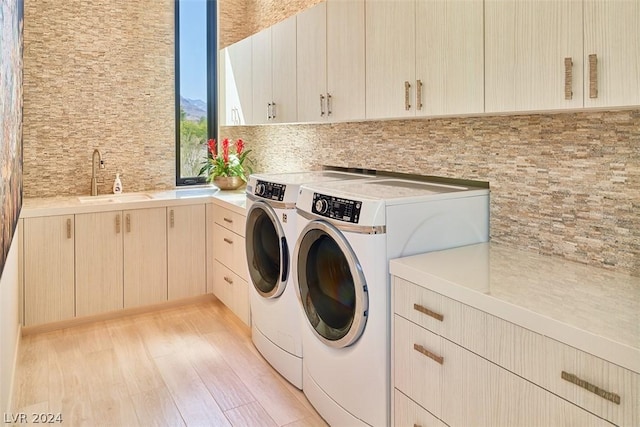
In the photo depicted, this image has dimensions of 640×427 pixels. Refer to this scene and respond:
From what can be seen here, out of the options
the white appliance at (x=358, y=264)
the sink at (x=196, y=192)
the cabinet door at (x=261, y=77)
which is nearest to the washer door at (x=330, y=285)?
the white appliance at (x=358, y=264)

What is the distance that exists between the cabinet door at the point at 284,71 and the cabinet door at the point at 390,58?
792mm

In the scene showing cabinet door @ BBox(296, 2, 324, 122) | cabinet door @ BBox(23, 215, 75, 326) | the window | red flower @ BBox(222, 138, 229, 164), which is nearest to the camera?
cabinet door @ BBox(296, 2, 324, 122)

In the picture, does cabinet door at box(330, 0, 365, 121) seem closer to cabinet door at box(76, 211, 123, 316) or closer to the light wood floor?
the light wood floor

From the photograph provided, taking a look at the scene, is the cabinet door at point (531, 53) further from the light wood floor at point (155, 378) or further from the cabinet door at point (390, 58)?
the light wood floor at point (155, 378)

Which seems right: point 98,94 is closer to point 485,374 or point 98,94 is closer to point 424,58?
point 424,58

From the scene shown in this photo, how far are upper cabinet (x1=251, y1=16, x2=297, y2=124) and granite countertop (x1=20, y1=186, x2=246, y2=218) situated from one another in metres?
0.66

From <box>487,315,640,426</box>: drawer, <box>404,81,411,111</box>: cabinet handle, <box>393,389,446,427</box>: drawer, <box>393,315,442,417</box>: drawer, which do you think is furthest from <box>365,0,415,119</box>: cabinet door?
<box>393,389,446,427</box>: drawer

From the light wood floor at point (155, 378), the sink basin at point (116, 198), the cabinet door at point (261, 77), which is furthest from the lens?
the sink basin at point (116, 198)

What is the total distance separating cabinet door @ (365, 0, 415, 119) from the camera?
2064 mm

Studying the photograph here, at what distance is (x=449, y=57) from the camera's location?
1859 millimetres

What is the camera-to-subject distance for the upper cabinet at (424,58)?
178 cm

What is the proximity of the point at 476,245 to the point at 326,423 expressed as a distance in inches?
42.4

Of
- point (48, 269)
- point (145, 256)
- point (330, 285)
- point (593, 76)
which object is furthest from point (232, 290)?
point (593, 76)

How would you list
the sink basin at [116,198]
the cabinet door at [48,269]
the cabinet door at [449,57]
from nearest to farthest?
the cabinet door at [449,57] < the cabinet door at [48,269] < the sink basin at [116,198]
